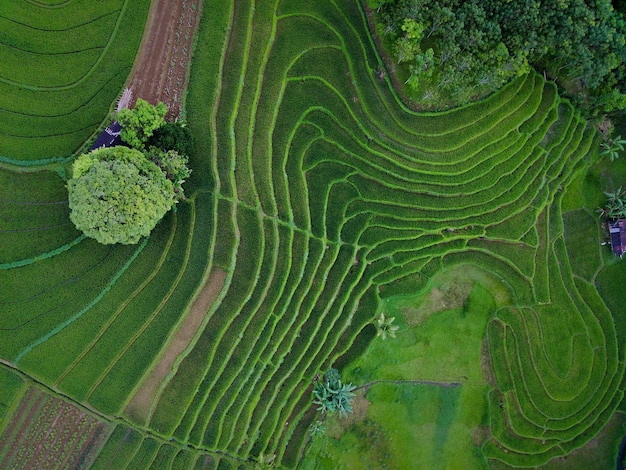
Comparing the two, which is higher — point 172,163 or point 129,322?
point 172,163

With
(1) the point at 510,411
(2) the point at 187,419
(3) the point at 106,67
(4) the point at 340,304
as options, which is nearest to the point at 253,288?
(4) the point at 340,304

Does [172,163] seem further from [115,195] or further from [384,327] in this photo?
[384,327]

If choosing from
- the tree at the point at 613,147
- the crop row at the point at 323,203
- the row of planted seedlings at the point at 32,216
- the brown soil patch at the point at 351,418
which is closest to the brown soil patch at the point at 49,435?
the crop row at the point at 323,203

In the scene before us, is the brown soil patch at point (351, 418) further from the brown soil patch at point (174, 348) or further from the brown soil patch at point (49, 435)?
the brown soil patch at point (49, 435)

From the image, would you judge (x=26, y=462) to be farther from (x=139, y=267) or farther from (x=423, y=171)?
(x=423, y=171)

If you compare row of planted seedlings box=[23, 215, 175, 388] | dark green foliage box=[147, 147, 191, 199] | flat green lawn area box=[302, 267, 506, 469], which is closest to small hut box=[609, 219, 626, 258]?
flat green lawn area box=[302, 267, 506, 469]

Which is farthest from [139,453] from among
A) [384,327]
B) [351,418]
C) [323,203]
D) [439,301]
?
[439,301]

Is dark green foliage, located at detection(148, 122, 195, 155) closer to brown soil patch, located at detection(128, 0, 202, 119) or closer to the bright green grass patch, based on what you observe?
brown soil patch, located at detection(128, 0, 202, 119)
